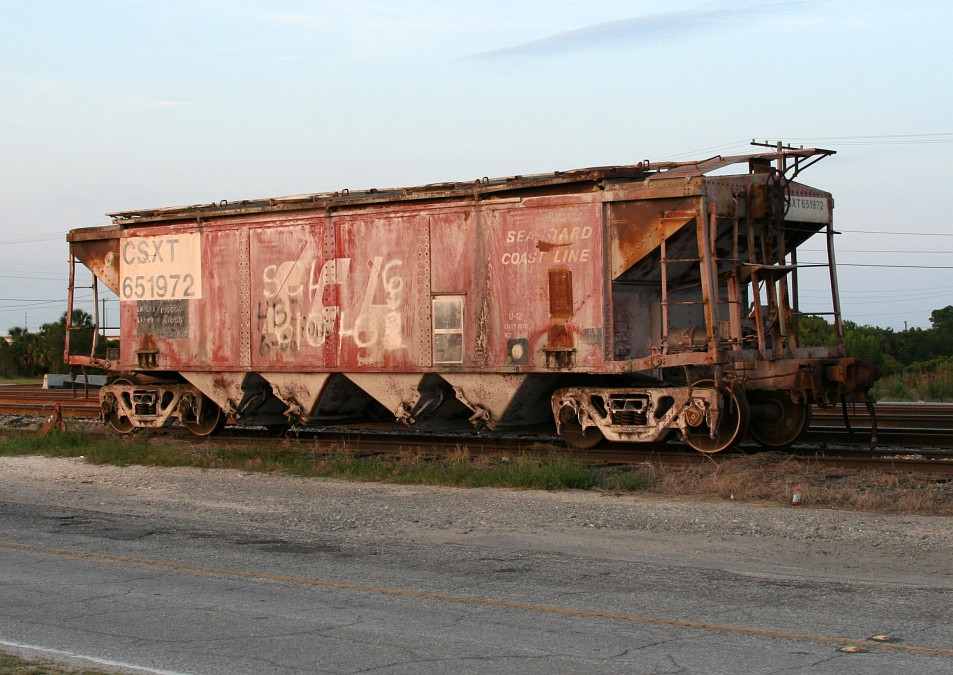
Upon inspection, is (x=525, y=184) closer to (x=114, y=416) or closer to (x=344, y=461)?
(x=344, y=461)

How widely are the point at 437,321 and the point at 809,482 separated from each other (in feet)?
18.5

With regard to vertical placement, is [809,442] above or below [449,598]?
above

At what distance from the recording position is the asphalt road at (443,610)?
5.78 meters

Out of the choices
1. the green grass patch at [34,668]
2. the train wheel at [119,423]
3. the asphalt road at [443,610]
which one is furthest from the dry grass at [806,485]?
the train wheel at [119,423]

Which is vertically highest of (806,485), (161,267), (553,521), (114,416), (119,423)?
(161,267)

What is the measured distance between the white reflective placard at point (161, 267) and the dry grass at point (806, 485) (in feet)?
28.8

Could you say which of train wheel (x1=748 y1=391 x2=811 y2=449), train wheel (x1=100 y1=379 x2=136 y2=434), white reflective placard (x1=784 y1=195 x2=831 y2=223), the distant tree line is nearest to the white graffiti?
train wheel (x1=100 y1=379 x2=136 y2=434)

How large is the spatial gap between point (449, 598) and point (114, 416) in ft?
43.6

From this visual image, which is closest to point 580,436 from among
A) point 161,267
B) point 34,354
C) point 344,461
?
point 344,461

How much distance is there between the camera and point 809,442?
1541cm

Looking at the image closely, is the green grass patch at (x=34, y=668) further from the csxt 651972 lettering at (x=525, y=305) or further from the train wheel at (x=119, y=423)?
the train wheel at (x=119, y=423)

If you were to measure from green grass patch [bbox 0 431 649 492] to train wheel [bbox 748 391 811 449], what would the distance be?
2.27m

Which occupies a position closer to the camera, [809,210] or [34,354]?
[809,210]

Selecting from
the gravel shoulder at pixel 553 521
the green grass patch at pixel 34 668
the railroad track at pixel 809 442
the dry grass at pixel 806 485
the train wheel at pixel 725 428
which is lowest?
the green grass patch at pixel 34 668
